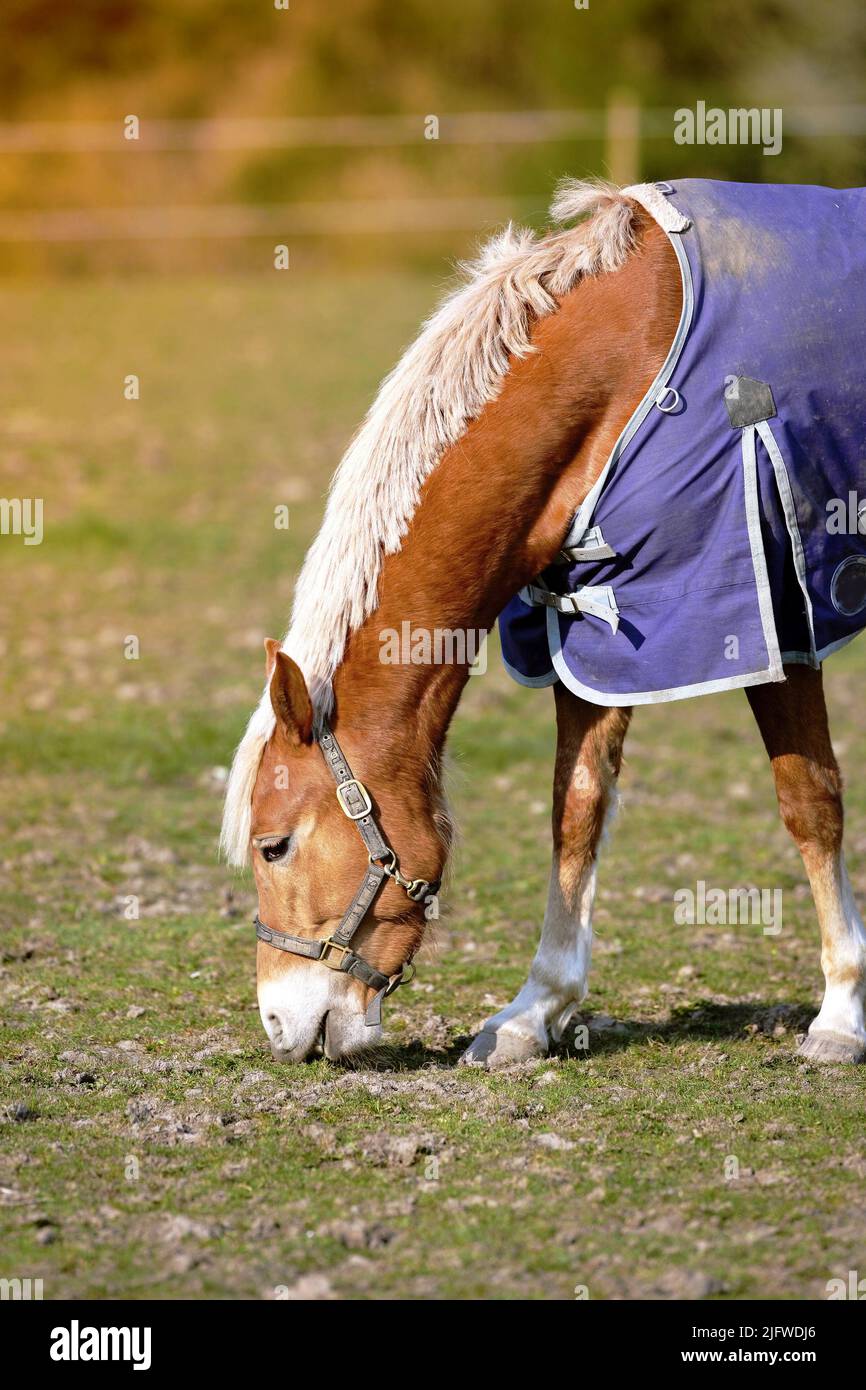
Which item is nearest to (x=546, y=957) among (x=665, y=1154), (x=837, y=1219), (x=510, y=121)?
(x=665, y=1154)

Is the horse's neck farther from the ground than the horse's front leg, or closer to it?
farther from the ground

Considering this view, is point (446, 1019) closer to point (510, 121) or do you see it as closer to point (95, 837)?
point (95, 837)

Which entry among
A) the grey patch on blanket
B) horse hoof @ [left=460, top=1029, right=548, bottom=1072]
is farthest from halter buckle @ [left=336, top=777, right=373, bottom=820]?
the grey patch on blanket

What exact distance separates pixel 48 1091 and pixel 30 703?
15.8ft

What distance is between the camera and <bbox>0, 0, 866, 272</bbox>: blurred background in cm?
2053

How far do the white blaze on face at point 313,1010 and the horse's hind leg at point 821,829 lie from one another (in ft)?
4.18

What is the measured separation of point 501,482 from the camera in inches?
152

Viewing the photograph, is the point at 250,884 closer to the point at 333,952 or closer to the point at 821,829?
the point at 333,952

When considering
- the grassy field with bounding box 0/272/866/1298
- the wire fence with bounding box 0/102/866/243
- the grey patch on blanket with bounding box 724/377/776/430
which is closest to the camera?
the grassy field with bounding box 0/272/866/1298

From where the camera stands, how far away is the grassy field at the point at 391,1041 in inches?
123

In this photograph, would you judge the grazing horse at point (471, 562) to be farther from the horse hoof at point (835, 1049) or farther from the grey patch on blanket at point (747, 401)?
the horse hoof at point (835, 1049)

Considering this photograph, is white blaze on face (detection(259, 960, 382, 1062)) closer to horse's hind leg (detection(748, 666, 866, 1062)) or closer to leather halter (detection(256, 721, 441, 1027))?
leather halter (detection(256, 721, 441, 1027))

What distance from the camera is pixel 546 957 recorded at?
4297 mm

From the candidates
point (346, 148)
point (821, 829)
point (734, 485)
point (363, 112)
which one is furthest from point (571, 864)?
point (363, 112)
